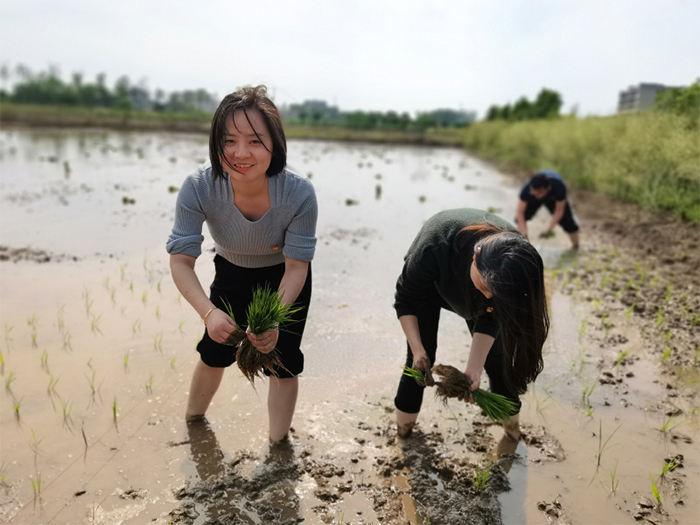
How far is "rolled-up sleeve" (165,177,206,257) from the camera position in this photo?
193cm

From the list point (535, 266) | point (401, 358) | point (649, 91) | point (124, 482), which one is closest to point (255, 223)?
point (535, 266)

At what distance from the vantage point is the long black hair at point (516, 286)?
1612mm

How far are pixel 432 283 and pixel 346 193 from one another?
872cm

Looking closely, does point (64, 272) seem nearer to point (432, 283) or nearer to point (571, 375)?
point (432, 283)

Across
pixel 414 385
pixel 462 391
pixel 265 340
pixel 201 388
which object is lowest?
pixel 201 388

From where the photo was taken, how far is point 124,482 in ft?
7.11

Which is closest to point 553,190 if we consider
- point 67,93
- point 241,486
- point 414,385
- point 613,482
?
point 613,482

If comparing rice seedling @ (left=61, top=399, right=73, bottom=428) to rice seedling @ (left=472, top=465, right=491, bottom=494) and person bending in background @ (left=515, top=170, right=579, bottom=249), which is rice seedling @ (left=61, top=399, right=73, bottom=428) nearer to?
rice seedling @ (left=472, top=465, right=491, bottom=494)

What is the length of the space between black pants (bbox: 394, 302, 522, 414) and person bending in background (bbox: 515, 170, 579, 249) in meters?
4.13

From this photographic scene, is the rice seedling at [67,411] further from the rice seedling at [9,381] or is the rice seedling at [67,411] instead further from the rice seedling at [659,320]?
the rice seedling at [659,320]

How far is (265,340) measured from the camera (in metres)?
1.97

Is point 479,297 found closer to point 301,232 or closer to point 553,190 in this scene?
point 301,232

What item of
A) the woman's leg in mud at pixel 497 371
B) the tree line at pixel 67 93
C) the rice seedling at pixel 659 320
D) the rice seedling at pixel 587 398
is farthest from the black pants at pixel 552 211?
the tree line at pixel 67 93

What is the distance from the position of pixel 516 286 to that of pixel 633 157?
9.56 meters
